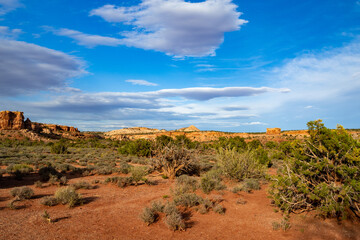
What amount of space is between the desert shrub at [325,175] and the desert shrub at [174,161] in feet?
23.5

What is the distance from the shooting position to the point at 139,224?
6.72m

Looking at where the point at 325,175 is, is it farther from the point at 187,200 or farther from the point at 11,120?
the point at 11,120

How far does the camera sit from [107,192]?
1055 centimetres

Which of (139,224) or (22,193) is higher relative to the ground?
(22,193)

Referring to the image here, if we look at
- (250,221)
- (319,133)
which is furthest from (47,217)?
(319,133)

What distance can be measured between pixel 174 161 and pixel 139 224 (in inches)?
289

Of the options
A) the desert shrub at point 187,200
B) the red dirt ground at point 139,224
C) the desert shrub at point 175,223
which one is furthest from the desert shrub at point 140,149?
the desert shrub at point 175,223

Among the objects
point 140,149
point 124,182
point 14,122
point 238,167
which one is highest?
point 14,122

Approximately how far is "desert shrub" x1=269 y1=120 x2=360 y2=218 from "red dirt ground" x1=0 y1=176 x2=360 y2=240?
1.70 ft

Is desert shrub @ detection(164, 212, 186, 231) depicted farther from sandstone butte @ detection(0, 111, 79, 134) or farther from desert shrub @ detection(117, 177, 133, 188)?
sandstone butte @ detection(0, 111, 79, 134)

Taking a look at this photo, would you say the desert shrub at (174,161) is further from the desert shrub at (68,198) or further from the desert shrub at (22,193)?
the desert shrub at (22,193)

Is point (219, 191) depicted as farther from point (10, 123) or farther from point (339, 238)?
point (10, 123)

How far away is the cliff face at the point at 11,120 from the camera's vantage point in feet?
206

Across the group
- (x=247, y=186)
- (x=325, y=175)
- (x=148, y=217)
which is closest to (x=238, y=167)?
(x=247, y=186)
